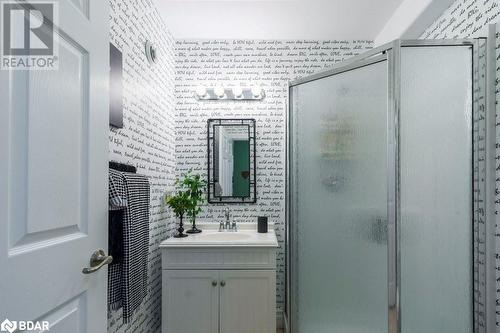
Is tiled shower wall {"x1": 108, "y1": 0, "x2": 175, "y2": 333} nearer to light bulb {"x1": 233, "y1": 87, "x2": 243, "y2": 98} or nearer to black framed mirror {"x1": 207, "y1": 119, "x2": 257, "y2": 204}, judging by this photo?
black framed mirror {"x1": 207, "y1": 119, "x2": 257, "y2": 204}

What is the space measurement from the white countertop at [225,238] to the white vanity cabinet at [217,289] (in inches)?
0.6

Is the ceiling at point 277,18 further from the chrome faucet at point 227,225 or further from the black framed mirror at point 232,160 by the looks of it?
the chrome faucet at point 227,225

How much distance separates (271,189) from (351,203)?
1.07 meters

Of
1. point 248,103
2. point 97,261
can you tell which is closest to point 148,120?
point 248,103

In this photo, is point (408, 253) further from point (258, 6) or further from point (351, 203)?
point (258, 6)

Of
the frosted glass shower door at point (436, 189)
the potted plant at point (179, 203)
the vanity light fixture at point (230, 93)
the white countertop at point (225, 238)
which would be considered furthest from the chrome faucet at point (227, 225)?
the frosted glass shower door at point (436, 189)

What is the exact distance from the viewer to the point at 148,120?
6.27ft

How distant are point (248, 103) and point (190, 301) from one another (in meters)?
1.60

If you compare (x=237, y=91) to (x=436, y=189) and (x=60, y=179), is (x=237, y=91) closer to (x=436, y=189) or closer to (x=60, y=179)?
(x=436, y=189)

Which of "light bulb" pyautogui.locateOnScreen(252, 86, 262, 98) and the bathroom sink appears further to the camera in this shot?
"light bulb" pyautogui.locateOnScreen(252, 86, 262, 98)

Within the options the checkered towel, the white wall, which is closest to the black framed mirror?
the checkered towel

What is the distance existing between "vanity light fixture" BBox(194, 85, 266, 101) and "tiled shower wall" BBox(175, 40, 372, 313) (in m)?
0.05

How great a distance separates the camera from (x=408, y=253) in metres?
1.31

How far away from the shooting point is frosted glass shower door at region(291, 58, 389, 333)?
53.7 inches
